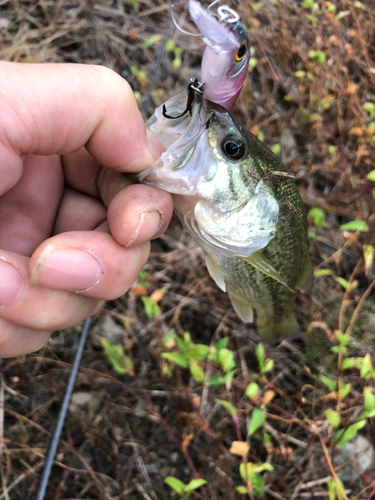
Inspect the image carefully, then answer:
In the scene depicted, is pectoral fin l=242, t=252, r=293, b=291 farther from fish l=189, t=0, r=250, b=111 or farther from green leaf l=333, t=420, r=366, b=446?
green leaf l=333, t=420, r=366, b=446

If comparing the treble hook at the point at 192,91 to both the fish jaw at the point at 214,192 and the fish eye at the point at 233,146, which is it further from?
the fish eye at the point at 233,146

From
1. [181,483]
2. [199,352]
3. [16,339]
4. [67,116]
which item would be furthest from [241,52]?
[181,483]

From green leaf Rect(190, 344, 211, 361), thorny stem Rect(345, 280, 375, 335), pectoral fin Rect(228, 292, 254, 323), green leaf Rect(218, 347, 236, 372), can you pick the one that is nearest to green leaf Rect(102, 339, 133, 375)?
green leaf Rect(190, 344, 211, 361)

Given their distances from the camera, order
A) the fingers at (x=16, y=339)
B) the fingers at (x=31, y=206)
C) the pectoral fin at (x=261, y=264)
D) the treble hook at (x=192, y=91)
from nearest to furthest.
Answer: the treble hook at (x=192, y=91) → the fingers at (x=16, y=339) → the fingers at (x=31, y=206) → the pectoral fin at (x=261, y=264)

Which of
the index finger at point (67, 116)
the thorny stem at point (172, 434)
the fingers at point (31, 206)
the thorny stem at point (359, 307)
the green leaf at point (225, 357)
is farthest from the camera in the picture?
the thorny stem at point (359, 307)

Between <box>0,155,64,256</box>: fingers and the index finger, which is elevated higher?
the index finger

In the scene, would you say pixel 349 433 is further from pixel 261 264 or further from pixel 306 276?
pixel 261 264

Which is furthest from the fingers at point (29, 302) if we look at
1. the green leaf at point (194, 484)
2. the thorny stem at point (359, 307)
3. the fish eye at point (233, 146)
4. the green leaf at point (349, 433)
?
the thorny stem at point (359, 307)

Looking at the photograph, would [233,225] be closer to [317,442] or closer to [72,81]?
[72,81]

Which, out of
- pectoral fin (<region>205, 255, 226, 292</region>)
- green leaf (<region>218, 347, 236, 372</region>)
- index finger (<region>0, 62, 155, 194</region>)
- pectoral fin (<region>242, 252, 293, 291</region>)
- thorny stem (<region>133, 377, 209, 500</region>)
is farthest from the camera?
thorny stem (<region>133, 377, 209, 500</region>)
